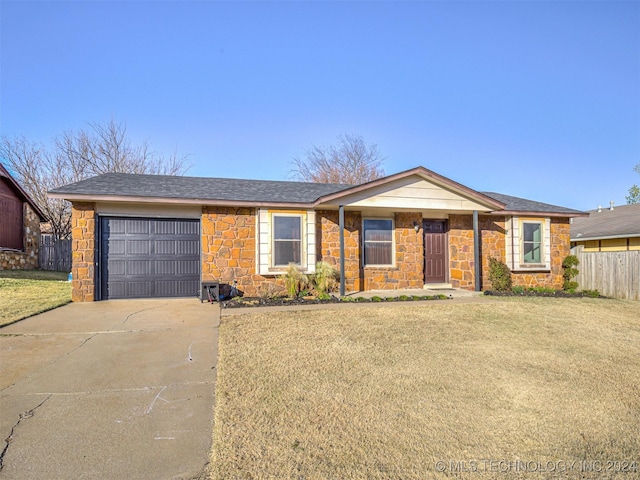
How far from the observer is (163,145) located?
24031mm

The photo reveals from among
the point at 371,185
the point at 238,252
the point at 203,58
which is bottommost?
the point at 238,252

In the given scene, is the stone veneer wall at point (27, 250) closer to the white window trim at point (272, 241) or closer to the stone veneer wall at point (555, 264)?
the white window trim at point (272, 241)

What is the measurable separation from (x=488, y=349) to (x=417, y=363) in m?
1.38

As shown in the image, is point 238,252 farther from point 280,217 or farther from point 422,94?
point 422,94

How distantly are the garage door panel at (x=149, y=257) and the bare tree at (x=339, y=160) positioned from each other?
68.8ft

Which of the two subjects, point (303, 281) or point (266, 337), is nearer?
point (266, 337)

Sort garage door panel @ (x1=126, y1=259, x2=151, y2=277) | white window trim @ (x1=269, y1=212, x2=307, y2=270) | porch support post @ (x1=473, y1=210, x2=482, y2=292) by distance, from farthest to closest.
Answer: porch support post @ (x1=473, y1=210, x2=482, y2=292)
white window trim @ (x1=269, y1=212, x2=307, y2=270)
garage door panel @ (x1=126, y1=259, x2=151, y2=277)

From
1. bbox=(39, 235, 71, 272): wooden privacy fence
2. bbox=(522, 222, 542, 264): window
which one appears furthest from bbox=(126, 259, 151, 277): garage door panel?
bbox=(522, 222, 542, 264): window

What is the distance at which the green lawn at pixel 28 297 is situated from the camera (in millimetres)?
7269

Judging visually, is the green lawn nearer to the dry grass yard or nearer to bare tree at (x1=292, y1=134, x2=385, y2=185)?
the dry grass yard

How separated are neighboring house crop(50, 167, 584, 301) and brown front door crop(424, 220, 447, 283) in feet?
0.11

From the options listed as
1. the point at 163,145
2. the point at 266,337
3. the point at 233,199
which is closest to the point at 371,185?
the point at 233,199

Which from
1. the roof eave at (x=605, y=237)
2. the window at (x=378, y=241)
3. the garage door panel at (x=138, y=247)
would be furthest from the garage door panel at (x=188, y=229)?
the roof eave at (x=605, y=237)

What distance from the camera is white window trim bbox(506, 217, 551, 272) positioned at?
39.0 feet
